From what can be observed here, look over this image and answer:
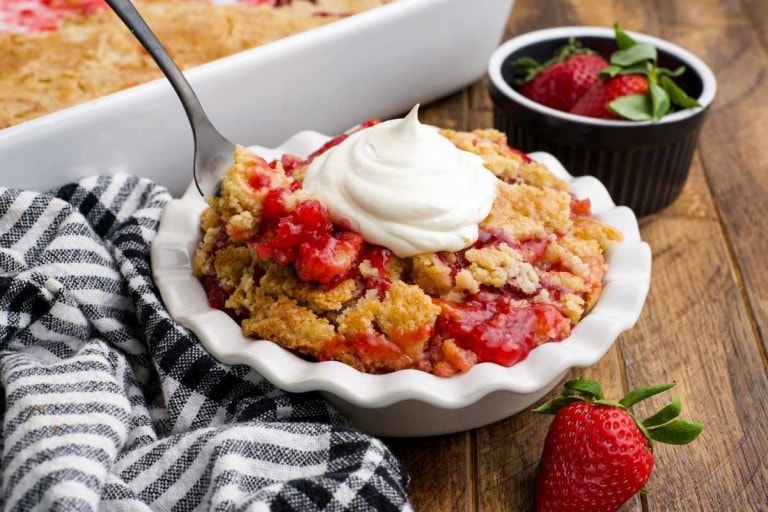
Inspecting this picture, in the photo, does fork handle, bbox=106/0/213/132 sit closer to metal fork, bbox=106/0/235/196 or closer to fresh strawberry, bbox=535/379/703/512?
metal fork, bbox=106/0/235/196

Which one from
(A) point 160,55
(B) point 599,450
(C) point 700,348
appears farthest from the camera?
(C) point 700,348

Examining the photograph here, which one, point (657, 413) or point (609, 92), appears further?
point (609, 92)

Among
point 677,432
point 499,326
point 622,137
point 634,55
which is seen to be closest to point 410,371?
point 499,326

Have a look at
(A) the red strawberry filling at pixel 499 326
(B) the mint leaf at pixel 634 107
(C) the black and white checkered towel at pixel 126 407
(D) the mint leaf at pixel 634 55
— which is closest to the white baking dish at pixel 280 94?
(C) the black and white checkered towel at pixel 126 407

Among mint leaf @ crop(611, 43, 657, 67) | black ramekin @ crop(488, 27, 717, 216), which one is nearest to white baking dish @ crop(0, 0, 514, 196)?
black ramekin @ crop(488, 27, 717, 216)

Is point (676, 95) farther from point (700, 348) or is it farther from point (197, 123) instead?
point (197, 123)

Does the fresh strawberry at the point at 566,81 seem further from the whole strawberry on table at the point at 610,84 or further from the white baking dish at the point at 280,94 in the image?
the white baking dish at the point at 280,94

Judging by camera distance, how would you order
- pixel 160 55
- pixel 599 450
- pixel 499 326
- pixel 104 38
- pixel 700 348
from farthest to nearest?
pixel 104 38, pixel 700 348, pixel 160 55, pixel 499 326, pixel 599 450
